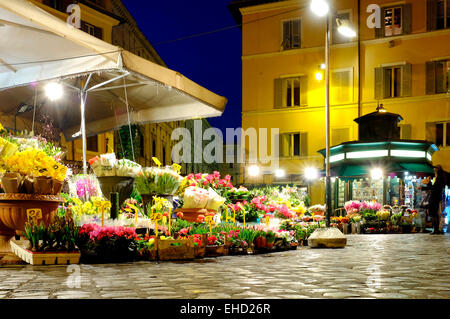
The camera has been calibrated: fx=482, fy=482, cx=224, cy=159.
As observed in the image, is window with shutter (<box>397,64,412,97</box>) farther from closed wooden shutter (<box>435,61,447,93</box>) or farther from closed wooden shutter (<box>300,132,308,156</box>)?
closed wooden shutter (<box>300,132,308,156</box>)

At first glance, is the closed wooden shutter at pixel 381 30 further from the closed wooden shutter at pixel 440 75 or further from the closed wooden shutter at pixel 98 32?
the closed wooden shutter at pixel 98 32

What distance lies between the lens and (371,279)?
5.15m

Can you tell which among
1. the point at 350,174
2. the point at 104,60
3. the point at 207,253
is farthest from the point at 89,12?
the point at 207,253

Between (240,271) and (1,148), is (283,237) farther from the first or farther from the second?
(1,148)

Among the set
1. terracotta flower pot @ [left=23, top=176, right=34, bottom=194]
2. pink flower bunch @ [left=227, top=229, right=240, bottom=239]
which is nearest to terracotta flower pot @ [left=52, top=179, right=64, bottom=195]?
terracotta flower pot @ [left=23, top=176, right=34, bottom=194]

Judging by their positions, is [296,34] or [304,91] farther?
[296,34]

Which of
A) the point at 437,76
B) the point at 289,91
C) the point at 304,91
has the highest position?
the point at 437,76

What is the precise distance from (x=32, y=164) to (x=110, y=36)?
27.6 metres

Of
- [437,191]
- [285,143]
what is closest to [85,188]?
[437,191]

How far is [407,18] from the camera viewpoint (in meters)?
27.4

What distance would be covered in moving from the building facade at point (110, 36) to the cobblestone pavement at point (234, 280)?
670 inches

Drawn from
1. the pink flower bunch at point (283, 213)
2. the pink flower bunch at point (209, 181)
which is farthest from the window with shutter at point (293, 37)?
the pink flower bunch at point (209, 181)

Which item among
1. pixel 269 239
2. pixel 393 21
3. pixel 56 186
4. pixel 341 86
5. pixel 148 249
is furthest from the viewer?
pixel 341 86

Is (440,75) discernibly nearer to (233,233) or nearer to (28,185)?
(233,233)
